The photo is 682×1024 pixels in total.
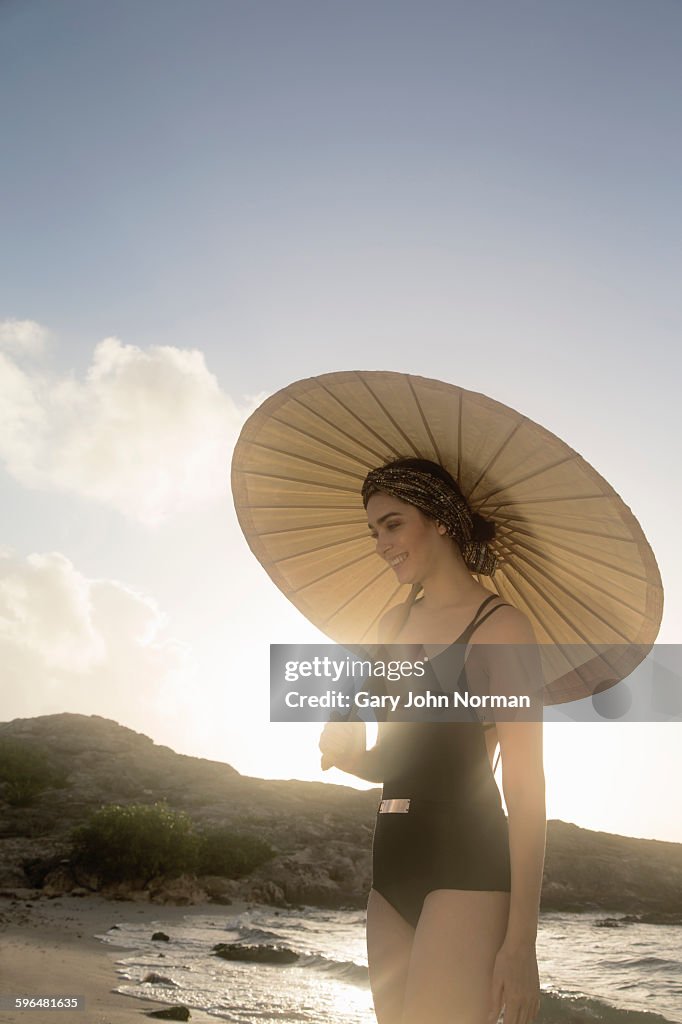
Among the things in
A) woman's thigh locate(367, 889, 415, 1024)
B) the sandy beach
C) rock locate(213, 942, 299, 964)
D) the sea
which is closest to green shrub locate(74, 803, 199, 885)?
the sandy beach

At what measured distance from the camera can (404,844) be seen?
204cm

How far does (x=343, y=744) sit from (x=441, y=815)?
1.22 feet

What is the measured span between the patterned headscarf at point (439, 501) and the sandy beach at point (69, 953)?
22.9 feet

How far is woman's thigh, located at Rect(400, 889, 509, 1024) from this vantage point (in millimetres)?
1759

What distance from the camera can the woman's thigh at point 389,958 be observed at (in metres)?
1.94

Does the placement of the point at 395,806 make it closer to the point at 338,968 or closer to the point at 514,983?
the point at 514,983

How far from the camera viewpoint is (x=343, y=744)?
2.25m

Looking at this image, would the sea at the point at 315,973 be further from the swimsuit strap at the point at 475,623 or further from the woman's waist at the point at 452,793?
the swimsuit strap at the point at 475,623

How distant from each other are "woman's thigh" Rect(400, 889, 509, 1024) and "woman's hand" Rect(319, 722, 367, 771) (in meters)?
0.48

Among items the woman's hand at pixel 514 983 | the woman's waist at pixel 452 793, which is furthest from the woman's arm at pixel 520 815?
the woman's waist at pixel 452 793

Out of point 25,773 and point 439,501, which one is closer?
point 439,501

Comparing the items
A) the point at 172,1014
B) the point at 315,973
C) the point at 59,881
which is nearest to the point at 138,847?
the point at 59,881

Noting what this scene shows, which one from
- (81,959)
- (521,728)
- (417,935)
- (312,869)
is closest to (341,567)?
(521,728)

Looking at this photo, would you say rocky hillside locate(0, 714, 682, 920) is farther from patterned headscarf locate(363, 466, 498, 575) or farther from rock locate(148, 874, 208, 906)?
patterned headscarf locate(363, 466, 498, 575)
